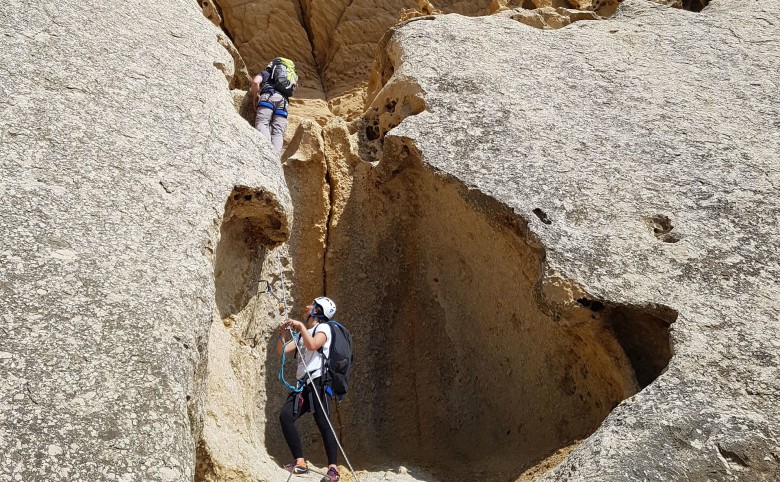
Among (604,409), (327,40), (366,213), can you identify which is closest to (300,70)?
(327,40)

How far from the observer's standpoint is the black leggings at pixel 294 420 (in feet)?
19.4

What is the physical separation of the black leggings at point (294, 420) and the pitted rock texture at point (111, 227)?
47.0 inches

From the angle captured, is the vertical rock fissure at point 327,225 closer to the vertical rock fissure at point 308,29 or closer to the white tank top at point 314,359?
the white tank top at point 314,359

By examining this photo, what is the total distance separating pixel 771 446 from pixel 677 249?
5.01 feet

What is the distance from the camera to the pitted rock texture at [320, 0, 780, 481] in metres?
5.14

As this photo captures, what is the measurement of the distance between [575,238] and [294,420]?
86.8 inches

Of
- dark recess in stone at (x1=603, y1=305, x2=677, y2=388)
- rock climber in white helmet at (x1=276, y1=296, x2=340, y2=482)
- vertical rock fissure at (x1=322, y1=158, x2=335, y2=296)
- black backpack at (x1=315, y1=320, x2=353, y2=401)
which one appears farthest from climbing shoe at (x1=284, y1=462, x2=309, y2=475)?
dark recess in stone at (x1=603, y1=305, x2=677, y2=388)

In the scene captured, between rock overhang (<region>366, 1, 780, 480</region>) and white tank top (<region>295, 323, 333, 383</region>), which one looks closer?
rock overhang (<region>366, 1, 780, 480</region>)

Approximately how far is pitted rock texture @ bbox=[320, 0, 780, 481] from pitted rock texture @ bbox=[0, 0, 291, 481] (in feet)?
4.58

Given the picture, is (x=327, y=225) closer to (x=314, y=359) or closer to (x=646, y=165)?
(x=314, y=359)

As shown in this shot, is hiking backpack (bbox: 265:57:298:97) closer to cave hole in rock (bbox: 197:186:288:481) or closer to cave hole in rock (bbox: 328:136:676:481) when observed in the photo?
cave hole in rock (bbox: 328:136:676:481)

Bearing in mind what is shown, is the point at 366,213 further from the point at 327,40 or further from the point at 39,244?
the point at 327,40

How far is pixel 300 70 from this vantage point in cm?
1134

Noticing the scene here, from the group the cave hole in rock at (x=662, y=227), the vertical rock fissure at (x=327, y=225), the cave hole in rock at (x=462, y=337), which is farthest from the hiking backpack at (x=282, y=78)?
the cave hole in rock at (x=662, y=227)
